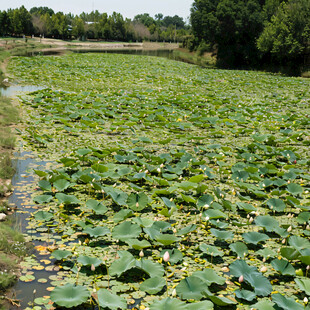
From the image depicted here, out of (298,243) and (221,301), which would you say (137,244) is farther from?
(298,243)

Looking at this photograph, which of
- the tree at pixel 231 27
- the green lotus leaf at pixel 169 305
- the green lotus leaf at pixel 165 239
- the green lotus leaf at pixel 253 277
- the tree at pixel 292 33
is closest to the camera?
the green lotus leaf at pixel 169 305

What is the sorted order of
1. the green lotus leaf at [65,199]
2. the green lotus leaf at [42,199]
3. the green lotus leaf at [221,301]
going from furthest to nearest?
the green lotus leaf at [42,199], the green lotus leaf at [65,199], the green lotus leaf at [221,301]

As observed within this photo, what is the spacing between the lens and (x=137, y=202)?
3.71m

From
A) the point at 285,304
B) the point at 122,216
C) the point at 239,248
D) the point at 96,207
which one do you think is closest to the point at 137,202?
the point at 122,216

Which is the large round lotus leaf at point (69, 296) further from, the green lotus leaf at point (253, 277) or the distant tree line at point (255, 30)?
the distant tree line at point (255, 30)

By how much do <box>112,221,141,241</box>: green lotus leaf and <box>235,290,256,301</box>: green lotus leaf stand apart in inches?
39.6

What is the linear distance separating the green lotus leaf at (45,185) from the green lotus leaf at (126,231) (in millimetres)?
1260

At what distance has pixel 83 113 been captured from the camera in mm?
7754

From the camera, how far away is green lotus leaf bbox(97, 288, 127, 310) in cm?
225

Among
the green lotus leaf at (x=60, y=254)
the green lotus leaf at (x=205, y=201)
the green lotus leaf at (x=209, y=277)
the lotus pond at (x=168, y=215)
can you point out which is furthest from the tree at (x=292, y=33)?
the green lotus leaf at (x=60, y=254)

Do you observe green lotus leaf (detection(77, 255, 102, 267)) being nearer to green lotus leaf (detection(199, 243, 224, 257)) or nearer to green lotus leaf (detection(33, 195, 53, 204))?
green lotus leaf (detection(199, 243, 224, 257))

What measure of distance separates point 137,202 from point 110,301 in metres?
1.50

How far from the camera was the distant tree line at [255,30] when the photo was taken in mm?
21031

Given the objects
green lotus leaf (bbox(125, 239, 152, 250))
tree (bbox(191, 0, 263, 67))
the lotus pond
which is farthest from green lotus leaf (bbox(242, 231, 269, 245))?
tree (bbox(191, 0, 263, 67))
